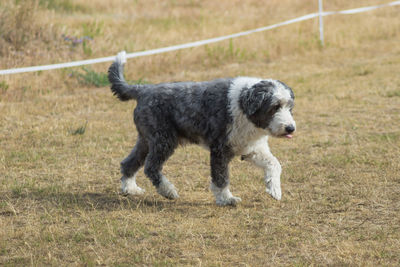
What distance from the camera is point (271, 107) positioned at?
5594mm

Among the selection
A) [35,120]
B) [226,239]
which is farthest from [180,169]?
[35,120]

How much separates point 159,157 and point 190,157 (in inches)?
73.0

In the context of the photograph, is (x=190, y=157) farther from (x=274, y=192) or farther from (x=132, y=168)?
(x=274, y=192)

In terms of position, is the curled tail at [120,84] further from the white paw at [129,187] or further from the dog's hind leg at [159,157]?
the white paw at [129,187]

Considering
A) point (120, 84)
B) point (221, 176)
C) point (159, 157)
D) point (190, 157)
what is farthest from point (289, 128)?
point (190, 157)

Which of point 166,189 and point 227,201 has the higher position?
point 166,189

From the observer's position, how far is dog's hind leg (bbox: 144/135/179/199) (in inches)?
238

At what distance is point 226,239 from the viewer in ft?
16.7

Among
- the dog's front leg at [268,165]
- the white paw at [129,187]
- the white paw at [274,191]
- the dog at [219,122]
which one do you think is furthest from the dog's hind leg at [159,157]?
the white paw at [274,191]

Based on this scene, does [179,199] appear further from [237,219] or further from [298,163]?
[298,163]

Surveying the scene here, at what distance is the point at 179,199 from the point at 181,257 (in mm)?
1573

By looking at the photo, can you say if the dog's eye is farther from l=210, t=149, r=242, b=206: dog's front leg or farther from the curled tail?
the curled tail

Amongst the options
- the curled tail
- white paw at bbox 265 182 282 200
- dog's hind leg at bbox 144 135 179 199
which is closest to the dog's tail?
the curled tail

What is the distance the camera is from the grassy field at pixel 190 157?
494cm
